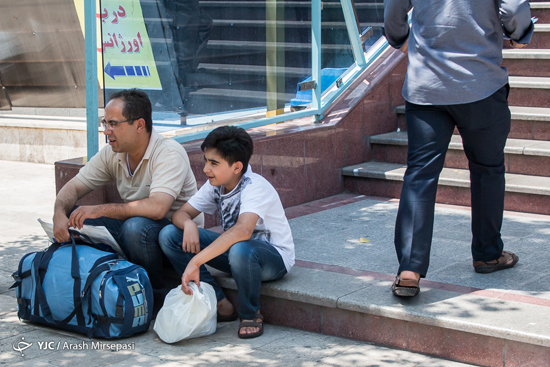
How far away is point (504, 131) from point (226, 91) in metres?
2.64

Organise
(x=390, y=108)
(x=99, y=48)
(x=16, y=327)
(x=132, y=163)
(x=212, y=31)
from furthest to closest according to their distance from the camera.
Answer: (x=390, y=108)
(x=212, y=31)
(x=99, y=48)
(x=132, y=163)
(x=16, y=327)

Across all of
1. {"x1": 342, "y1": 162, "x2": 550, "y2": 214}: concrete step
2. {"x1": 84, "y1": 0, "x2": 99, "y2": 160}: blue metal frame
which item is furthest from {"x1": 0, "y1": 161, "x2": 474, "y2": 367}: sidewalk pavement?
{"x1": 342, "y1": 162, "x2": 550, "y2": 214}: concrete step

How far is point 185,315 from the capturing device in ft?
11.8

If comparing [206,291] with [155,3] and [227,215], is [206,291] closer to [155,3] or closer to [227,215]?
[227,215]

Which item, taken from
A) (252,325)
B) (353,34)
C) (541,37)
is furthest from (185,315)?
(541,37)

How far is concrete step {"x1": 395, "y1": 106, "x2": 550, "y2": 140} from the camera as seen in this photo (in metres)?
5.96

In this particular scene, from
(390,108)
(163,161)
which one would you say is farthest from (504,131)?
(390,108)

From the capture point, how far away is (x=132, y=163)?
4227mm

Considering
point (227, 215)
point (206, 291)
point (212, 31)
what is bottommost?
point (206, 291)

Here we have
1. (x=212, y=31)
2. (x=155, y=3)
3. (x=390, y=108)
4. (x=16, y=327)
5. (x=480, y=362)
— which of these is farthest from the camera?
(x=390, y=108)

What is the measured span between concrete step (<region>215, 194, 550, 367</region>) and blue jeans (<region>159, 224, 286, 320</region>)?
12cm

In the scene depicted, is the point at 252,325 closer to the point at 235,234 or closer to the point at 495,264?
the point at 235,234

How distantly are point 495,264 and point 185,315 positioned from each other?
67.5 inches

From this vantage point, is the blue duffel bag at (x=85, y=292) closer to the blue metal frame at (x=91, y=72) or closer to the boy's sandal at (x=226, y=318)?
the boy's sandal at (x=226, y=318)
